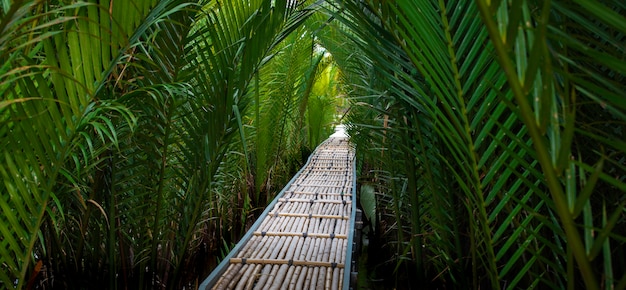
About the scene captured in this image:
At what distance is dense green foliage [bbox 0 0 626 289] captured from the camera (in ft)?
1.55

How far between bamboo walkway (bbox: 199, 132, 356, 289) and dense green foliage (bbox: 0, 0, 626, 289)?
22 cm

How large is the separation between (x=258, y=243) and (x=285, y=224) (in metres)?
0.33

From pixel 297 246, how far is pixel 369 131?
0.73 m

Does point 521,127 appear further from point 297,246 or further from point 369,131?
point 297,246

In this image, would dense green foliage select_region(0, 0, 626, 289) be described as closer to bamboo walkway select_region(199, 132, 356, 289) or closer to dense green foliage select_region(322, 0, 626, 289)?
dense green foliage select_region(322, 0, 626, 289)

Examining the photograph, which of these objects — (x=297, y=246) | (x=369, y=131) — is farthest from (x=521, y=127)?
(x=297, y=246)

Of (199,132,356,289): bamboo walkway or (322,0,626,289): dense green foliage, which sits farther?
(199,132,356,289): bamboo walkway

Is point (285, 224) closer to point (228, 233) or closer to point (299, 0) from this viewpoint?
point (228, 233)

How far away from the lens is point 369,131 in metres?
1.52

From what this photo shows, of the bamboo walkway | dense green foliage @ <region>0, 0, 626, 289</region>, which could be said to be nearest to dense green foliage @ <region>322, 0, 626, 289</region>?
dense green foliage @ <region>0, 0, 626, 289</region>

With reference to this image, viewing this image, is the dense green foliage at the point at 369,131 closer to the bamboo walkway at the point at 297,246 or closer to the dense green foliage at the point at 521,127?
the dense green foliage at the point at 521,127

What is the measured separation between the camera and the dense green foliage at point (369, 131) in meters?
0.47

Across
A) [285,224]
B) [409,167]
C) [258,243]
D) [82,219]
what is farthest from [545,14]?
[285,224]

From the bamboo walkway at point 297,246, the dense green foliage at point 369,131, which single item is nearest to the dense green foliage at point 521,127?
the dense green foliage at point 369,131
